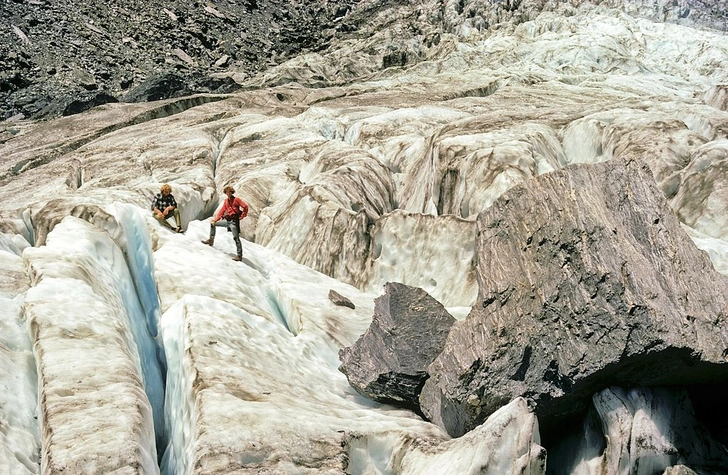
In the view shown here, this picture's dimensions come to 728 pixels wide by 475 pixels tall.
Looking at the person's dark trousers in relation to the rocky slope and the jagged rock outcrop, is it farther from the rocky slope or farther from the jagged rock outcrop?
the rocky slope

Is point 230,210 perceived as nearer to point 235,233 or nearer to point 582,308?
point 235,233

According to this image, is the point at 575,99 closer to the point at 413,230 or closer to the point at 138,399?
the point at 413,230

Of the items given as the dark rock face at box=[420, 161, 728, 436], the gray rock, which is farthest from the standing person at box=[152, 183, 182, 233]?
the dark rock face at box=[420, 161, 728, 436]

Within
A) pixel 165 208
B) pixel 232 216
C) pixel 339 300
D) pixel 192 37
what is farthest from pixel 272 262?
pixel 192 37

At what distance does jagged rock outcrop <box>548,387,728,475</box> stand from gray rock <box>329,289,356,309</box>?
20.8 ft

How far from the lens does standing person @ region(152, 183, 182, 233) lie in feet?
55.7

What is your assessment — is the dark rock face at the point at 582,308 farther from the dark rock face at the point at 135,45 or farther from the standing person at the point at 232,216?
the dark rock face at the point at 135,45

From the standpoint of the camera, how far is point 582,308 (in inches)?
389

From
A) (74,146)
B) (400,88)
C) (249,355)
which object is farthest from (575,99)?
(249,355)

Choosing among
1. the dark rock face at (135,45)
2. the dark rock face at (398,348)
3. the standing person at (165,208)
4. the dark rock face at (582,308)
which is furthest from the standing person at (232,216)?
the dark rock face at (135,45)

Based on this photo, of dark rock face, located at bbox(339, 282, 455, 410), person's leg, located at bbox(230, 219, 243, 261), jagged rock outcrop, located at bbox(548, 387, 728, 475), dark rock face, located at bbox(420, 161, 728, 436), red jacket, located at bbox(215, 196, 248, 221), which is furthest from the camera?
red jacket, located at bbox(215, 196, 248, 221)

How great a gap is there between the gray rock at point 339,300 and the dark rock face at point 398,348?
1.67 metres

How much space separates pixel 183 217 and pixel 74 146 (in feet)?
56.8

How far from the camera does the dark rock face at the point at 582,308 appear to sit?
920cm
